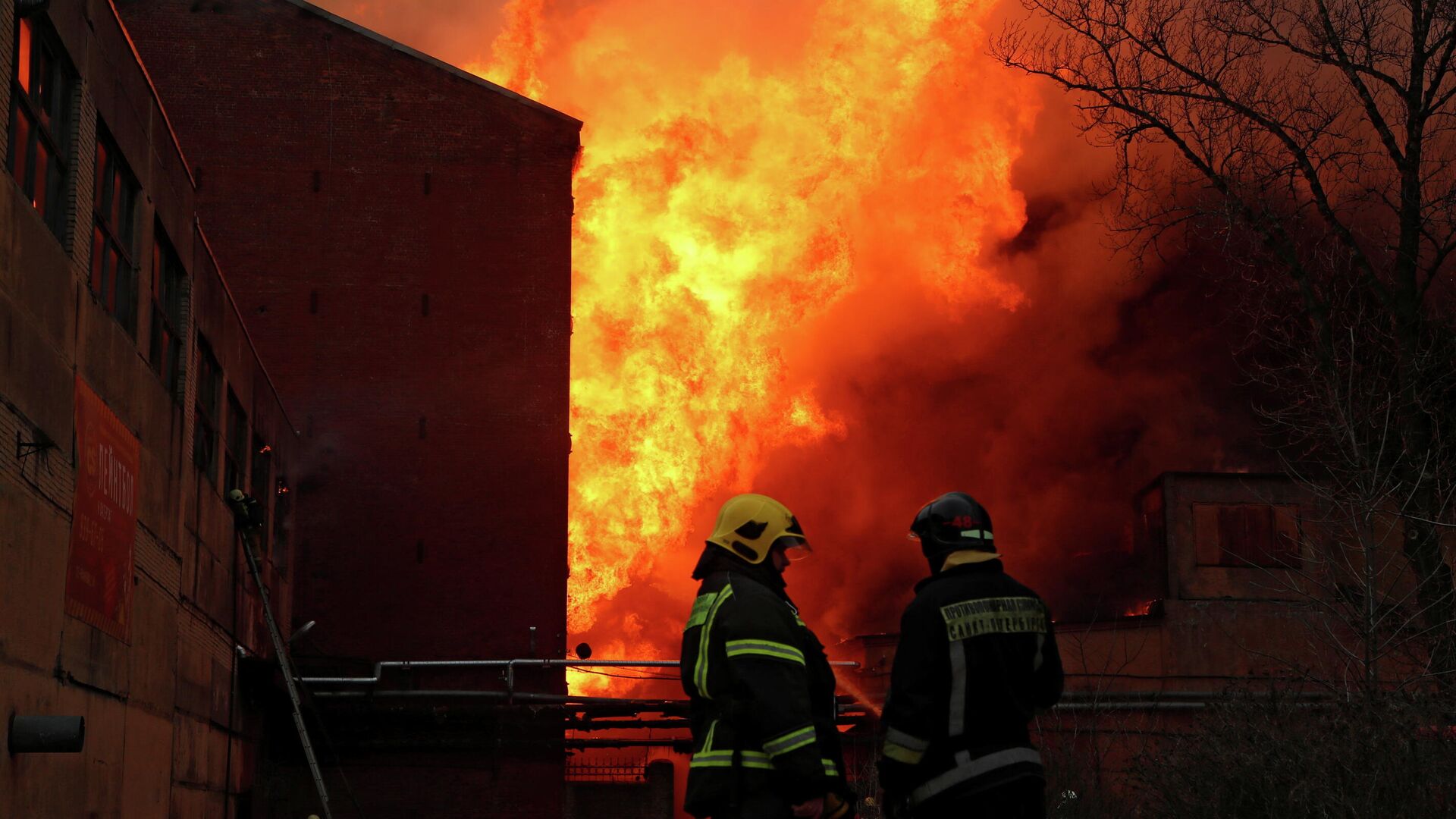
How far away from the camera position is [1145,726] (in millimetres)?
21875

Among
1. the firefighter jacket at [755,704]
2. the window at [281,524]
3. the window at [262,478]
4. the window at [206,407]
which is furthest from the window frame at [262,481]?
the firefighter jacket at [755,704]

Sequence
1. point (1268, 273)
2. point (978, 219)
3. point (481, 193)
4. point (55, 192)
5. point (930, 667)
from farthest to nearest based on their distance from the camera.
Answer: point (978, 219) → point (481, 193) → point (1268, 273) → point (55, 192) → point (930, 667)

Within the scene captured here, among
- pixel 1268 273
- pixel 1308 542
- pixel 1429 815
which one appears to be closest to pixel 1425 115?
pixel 1268 273

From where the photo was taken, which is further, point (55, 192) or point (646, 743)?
→ point (646, 743)

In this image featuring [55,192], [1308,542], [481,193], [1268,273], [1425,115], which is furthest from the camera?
[481,193]

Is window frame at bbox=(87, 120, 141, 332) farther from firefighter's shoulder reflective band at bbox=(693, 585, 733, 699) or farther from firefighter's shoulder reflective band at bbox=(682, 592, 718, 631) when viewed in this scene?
firefighter's shoulder reflective band at bbox=(693, 585, 733, 699)

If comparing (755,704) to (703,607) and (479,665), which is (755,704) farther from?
(479,665)

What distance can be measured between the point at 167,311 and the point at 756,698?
10396mm

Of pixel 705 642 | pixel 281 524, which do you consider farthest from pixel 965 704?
pixel 281 524

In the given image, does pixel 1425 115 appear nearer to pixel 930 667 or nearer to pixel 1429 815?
pixel 1429 815

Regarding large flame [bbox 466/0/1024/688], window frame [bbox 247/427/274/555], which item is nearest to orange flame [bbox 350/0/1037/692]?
large flame [bbox 466/0/1024/688]

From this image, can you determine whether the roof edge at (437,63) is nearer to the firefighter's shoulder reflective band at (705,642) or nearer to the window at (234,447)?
the window at (234,447)

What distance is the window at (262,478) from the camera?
1911 cm

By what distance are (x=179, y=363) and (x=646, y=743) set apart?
10760 mm
